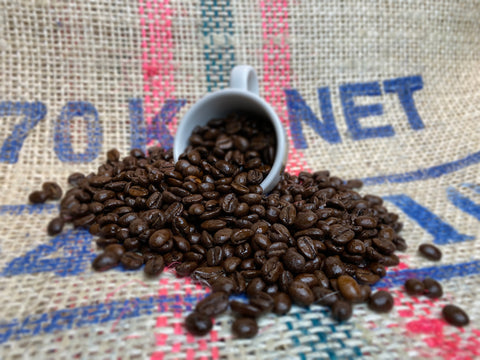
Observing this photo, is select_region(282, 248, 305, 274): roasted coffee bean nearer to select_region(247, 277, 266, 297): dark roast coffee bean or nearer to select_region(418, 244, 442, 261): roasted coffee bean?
select_region(247, 277, 266, 297): dark roast coffee bean

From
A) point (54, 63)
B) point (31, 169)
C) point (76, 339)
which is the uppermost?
point (54, 63)

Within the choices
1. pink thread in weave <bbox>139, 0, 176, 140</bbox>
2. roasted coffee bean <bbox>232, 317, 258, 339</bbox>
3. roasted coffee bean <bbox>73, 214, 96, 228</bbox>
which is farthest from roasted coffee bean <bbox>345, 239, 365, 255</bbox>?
pink thread in weave <bbox>139, 0, 176, 140</bbox>

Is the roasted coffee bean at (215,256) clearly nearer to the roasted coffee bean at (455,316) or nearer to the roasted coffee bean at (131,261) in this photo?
the roasted coffee bean at (131,261)

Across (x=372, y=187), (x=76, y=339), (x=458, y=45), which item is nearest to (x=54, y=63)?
(x=76, y=339)

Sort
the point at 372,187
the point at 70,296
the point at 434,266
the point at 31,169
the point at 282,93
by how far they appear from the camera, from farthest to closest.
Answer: the point at 282,93 → the point at 372,187 → the point at 31,169 → the point at 434,266 → the point at 70,296

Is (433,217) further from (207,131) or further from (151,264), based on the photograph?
(151,264)
